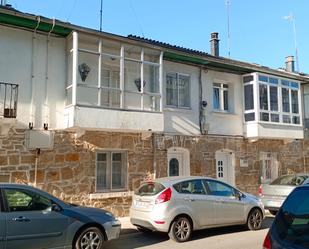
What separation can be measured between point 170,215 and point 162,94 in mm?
5734

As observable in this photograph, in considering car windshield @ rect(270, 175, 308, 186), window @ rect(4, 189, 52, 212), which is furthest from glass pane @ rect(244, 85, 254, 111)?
window @ rect(4, 189, 52, 212)

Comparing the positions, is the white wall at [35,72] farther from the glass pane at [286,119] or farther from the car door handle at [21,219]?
the glass pane at [286,119]

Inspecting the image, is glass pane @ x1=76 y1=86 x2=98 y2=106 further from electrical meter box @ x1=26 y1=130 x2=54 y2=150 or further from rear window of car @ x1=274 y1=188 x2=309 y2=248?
rear window of car @ x1=274 y1=188 x2=309 y2=248

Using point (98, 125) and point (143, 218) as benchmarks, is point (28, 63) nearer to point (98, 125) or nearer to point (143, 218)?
point (98, 125)

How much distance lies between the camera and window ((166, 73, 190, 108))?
14.7 meters

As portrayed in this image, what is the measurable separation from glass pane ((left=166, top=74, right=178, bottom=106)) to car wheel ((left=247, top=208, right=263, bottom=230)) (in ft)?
18.4

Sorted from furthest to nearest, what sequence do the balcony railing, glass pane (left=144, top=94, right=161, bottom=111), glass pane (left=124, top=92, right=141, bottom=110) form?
glass pane (left=144, top=94, right=161, bottom=111) < glass pane (left=124, top=92, right=141, bottom=110) < the balcony railing

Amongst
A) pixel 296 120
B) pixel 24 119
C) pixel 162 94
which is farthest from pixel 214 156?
pixel 24 119

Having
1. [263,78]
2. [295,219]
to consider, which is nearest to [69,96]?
[263,78]

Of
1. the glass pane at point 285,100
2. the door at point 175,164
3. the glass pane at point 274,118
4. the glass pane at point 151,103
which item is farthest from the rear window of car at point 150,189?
the glass pane at point 285,100

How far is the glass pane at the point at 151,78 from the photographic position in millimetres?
13664

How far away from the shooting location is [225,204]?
9969 mm

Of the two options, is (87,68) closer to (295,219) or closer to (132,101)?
(132,101)

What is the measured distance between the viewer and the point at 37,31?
11.6 m
